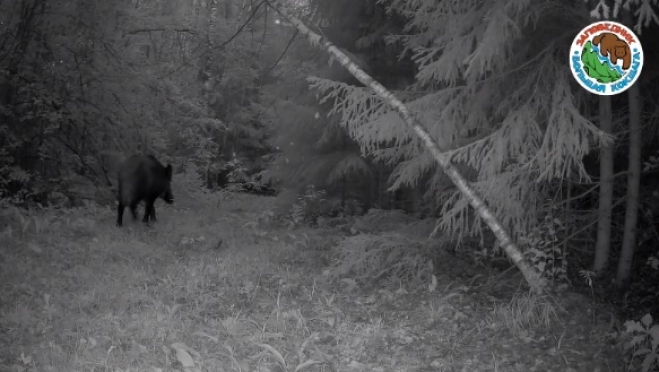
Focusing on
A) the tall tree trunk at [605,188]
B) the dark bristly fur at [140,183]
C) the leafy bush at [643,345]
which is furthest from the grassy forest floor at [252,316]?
the dark bristly fur at [140,183]

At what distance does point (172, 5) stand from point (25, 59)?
18.0ft

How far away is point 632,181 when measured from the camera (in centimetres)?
632

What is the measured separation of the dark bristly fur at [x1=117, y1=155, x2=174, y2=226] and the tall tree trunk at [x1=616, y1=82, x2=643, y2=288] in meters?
8.21

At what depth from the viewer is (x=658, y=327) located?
4.89 m

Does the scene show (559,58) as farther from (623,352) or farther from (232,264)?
(232,264)

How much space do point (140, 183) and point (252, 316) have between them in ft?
17.8

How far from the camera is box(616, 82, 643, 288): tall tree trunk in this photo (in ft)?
20.2

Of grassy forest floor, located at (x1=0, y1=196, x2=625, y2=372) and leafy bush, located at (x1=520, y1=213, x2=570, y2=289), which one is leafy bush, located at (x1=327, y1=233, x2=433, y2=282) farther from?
leafy bush, located at (x1=520, y1=213, x2=570, y2=289)

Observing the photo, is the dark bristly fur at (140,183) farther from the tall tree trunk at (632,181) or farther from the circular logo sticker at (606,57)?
the tall tree trunk at (632,181)

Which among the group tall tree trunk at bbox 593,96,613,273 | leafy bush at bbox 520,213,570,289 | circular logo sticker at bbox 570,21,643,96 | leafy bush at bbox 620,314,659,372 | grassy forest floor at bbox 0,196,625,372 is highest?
circular logo sticker at bbox 570,21,643,96

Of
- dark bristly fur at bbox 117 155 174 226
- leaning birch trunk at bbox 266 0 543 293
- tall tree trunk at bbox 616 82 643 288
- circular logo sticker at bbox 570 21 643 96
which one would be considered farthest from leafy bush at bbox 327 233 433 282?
dark bristly fur at bbox 117 155 174 226

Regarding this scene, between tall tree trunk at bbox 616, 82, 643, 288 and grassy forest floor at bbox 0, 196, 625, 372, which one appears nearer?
grassy forest floor at bbox 0, 196, 625, 372

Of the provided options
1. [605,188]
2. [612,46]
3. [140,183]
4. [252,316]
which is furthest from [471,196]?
[140,183]

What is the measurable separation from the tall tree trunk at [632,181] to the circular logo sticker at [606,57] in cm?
69
